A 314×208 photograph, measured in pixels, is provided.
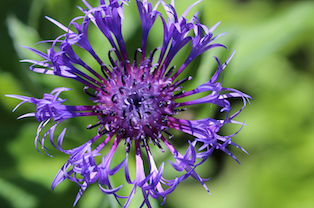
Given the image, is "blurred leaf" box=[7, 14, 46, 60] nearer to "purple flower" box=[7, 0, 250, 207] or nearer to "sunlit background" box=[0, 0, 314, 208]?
"sunlit background" box=[0, 0, 314, 208]

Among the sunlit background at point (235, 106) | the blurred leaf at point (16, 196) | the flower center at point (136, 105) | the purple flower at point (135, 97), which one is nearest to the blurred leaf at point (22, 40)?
the sunlit background at point (235, 106)

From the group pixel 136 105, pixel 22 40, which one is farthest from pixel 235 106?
pixel 22 40

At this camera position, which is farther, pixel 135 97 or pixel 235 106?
pixel 235 106

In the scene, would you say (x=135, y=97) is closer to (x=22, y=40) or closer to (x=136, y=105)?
(x=136, y=105)

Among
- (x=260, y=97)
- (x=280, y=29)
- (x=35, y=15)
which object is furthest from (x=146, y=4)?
(x=260, y=97)

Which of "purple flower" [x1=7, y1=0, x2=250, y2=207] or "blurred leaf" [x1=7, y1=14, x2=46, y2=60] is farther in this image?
"blurred leaf" [x1=7, y1=14, x2=46, y2=60]

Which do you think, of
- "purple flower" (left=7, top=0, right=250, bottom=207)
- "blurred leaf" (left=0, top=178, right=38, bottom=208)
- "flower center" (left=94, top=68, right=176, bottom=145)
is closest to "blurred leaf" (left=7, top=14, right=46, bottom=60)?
"purple flower" (left=7, top=0, right=250, bottom=207)

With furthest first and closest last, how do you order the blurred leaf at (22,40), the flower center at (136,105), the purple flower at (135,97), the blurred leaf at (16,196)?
1. the blurred leaf at (16,196)
2. the blurred leaf at (22,40)
3. the flower center at (136,105)
4. the purple flower at (135,97)

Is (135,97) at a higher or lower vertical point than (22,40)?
lower

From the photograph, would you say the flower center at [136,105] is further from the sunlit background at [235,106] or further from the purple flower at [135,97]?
the sunlit background at [235,106]
